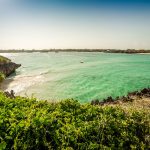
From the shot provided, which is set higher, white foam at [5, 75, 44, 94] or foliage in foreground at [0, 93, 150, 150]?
foliage in foreground at [0, 93, 150, 150]

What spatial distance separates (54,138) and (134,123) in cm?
220

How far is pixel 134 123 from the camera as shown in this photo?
6.45 m

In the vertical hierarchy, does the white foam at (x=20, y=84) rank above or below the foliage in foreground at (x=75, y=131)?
below

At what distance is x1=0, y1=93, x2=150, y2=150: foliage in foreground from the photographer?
5.76m

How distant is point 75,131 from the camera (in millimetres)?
5898

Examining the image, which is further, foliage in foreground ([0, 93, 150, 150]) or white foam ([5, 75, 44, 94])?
white foam ([5, 75, 44, 94])

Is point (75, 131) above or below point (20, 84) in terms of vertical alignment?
above

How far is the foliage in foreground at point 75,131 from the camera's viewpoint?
576 centimetres

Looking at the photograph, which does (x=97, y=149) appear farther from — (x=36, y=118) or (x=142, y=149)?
(x=36, y=118)

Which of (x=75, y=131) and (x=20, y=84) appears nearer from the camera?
(x=75, y=131)

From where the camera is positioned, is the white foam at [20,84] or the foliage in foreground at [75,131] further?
the white foam at [20,84]

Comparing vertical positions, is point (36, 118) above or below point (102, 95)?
above

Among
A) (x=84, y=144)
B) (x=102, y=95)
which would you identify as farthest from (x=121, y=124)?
(x=102, y=95)

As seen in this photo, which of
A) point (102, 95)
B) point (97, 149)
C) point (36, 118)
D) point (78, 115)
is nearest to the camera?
point (97, 149)
